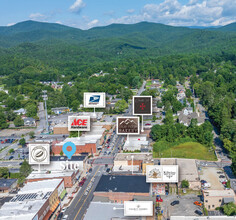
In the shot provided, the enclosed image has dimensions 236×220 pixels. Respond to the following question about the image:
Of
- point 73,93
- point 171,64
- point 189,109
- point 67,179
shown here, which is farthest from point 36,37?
point 67,179

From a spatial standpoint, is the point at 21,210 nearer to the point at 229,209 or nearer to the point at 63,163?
the point at 63,163

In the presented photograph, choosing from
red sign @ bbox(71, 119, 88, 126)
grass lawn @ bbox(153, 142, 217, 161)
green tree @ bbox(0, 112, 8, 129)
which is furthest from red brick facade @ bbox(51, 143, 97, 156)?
red sign @ bbox(71, 119, 88, 126)

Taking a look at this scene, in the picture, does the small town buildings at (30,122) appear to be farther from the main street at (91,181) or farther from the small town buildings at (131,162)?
the small town buildings at (131,162)

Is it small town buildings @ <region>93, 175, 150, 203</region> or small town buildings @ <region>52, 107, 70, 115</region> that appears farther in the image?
small town buildings @ <region>52, 107, 70, 115</region>

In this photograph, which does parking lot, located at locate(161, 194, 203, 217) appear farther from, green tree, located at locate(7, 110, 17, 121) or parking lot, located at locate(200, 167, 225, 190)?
green tree, located at locate(7, 110, 17, 121)

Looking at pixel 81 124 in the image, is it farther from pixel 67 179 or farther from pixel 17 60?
pixel 17 60

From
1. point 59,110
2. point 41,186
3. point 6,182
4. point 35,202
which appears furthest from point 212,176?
point 59,110
